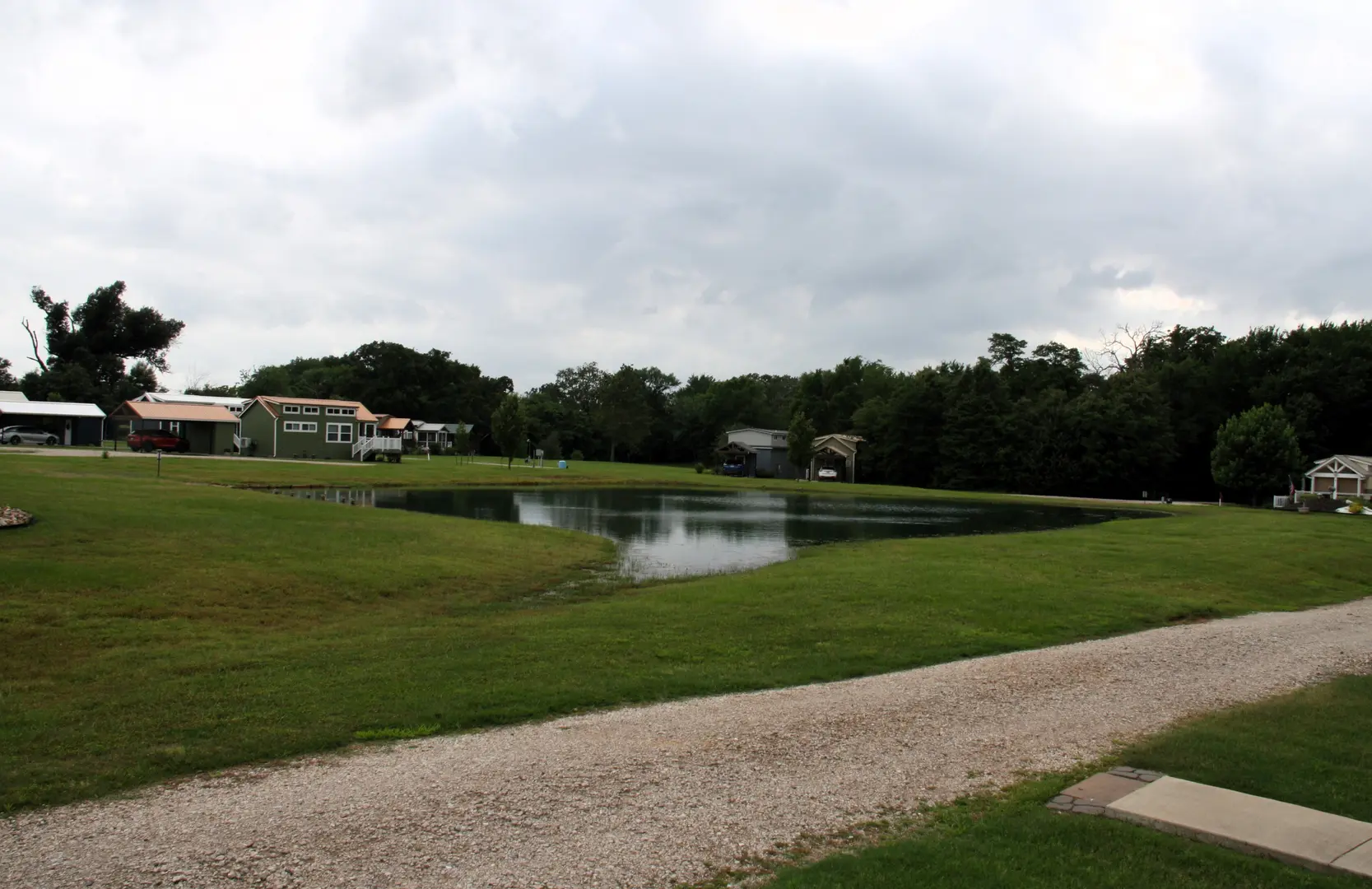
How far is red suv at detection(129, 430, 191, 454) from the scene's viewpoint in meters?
61.3

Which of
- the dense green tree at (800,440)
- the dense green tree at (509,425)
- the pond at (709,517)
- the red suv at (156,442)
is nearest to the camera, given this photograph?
the pond at (709,517)

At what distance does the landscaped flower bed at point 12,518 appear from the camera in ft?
58.6

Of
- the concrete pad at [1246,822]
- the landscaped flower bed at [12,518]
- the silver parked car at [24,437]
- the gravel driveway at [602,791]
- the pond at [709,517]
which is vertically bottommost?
the pond at [709,517]

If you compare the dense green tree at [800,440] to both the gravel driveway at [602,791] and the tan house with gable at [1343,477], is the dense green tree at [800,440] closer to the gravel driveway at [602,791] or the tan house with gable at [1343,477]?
the tan house with gable at [1343,477]

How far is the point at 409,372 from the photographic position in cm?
11231

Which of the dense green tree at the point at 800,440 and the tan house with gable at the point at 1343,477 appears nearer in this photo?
the tan house with gable at the point at 1343,477

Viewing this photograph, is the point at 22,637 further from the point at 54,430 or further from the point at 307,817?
the point at 54,430

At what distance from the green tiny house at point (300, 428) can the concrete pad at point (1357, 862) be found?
71.2m

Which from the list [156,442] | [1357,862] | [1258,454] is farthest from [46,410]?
[1258,454]

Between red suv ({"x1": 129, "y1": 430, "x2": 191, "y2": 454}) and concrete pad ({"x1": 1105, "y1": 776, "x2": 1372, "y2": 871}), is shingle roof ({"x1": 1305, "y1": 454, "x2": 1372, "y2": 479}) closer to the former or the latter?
concrete pad ({"x1": 1105, "y1": 776, "x2": 1372, "y2": 871})

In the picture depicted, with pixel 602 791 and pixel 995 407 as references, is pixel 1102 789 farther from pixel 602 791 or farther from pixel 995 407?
pixel 995 407

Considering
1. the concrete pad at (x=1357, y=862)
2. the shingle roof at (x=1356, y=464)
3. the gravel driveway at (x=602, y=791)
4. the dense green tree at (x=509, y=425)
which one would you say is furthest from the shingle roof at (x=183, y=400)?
the concrete pad at (x=1357, y=862)

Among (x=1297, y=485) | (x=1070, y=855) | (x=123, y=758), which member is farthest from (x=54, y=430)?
(x=1297, y=485)

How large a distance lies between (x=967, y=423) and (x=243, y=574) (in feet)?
245
